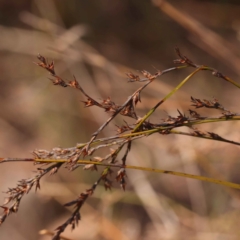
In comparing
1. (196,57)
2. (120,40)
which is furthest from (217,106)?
(120,40)

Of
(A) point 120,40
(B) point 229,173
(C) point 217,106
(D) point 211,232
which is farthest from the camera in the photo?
(A) point 120,40

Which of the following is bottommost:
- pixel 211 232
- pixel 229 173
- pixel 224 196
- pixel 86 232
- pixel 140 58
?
pixel 86 232

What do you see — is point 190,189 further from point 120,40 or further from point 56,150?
point 56,150

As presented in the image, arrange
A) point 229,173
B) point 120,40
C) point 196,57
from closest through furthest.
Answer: point 229,173
point 196,57
point 120,40

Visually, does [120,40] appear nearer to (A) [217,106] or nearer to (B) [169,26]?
(B) [169,26]

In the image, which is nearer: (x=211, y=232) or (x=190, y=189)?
(x=211, y=232)

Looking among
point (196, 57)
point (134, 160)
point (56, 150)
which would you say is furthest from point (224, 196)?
point (56, 150)

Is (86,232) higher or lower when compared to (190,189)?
lower
